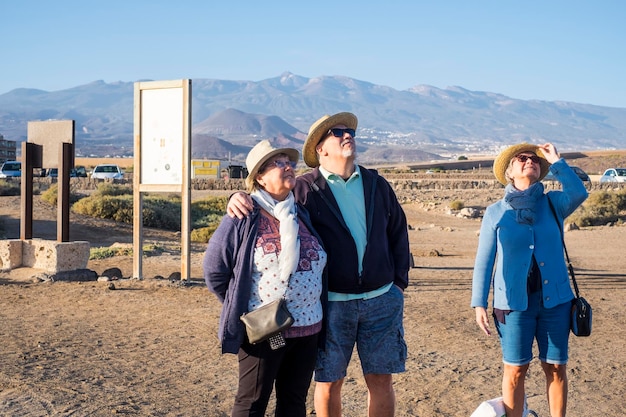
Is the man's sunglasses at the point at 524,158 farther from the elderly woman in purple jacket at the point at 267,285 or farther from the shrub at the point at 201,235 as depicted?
the shrub at the point at 201,235

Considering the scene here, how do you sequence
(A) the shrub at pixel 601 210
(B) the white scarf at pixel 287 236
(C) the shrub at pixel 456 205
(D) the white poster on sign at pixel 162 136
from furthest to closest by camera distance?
1. (C) the shrub at pixel 456 205
2. (A) the shrub at pixel 601 210
3. (D) the white poster on sign at pixel 162 136
4. (B) the white scarf at pixel 287 236

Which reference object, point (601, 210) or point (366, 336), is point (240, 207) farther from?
point (601, 210)

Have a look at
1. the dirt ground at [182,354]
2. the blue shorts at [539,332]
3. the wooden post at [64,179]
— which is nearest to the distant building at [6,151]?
the wooden post at [64,179]

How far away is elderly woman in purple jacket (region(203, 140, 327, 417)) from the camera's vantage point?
159 inches

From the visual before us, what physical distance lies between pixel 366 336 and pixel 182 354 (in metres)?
3.19

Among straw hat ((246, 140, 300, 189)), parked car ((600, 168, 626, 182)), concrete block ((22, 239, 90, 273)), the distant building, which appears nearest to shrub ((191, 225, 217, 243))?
concrete block ((22, 239, 90, 273))

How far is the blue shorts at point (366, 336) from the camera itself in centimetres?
437

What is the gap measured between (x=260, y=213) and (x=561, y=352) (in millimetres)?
1742

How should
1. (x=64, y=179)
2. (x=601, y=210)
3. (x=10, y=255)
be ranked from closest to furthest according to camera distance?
(x=64, y=179) < (x=10, y=255) < (x=601, y=210)

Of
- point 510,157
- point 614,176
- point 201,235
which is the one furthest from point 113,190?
point 614,176

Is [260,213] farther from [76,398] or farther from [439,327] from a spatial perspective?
[439,327]

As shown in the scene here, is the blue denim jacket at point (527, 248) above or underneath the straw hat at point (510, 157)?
underneath

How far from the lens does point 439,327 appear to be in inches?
341

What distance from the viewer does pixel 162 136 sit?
445 inches
